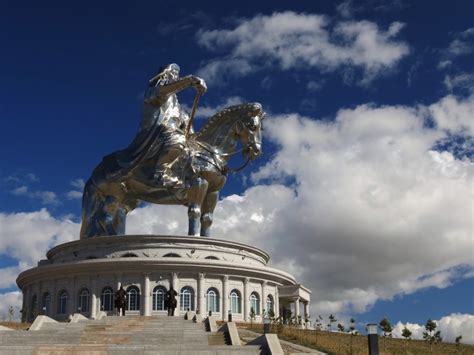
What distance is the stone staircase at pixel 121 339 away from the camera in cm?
2230

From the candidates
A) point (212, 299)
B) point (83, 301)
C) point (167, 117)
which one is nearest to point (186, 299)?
point (212, 299)

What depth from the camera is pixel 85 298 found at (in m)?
48.4

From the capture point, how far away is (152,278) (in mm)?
47469

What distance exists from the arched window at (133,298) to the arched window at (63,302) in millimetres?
5478

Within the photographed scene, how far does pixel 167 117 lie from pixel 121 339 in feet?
95.4

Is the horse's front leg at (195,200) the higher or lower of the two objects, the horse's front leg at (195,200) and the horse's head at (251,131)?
the lower

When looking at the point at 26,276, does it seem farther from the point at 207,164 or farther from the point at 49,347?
the point at 49,347

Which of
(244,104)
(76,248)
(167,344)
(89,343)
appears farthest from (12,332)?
(244,104)

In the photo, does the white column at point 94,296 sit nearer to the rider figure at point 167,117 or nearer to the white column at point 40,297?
the white column at point 40,297

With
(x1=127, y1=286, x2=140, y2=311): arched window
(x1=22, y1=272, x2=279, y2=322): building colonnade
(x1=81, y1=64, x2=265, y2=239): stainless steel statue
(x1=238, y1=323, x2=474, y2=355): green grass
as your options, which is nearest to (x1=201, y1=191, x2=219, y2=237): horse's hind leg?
(x1=81, y1=64, x2=265, y2=239): stainless steel statue

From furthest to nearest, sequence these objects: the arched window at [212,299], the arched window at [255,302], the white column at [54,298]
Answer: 1. the arched window at [255,302]
2. the white column at [54,298]
3. the arched window at [212,299]

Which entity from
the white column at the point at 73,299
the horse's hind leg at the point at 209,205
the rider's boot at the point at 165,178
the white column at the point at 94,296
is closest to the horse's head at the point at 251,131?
the horse's hind leg at the point at 209,205

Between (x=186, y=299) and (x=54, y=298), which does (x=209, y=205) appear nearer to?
(x=186, y=299)

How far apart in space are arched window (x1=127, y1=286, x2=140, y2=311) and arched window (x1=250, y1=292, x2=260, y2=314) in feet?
29.3
